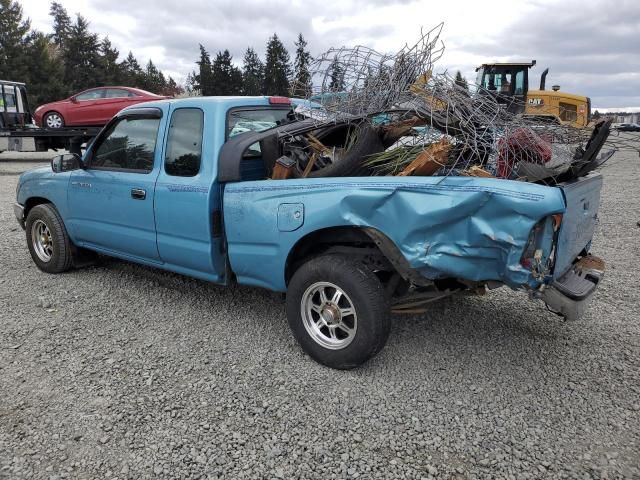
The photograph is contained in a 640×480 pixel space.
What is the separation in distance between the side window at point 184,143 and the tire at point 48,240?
1873mm

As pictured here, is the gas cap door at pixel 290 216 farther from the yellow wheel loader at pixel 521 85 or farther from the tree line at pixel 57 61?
the tree line at pixel 57 61

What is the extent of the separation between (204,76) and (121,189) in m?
54.3

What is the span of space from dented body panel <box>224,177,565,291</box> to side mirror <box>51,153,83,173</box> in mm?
2257

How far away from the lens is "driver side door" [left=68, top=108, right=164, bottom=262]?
4262mm

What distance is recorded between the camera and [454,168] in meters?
3.16

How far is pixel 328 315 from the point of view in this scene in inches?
133

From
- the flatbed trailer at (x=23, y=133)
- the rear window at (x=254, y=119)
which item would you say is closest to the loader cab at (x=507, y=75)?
the flatbed trailer at (x=23, y=133)

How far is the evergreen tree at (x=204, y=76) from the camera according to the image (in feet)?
176

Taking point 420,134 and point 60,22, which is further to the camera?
point 60,22

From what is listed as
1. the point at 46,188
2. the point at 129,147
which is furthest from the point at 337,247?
the point at 46,188

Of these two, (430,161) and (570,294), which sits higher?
(430,161)

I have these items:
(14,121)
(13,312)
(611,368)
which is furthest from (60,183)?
(14,121)

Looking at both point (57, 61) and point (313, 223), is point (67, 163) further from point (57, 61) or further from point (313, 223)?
point (57, 61)

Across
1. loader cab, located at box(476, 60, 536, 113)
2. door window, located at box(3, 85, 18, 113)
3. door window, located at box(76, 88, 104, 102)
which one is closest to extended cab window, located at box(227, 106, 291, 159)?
loader cab, located at box(476, 60, 536, 113)
